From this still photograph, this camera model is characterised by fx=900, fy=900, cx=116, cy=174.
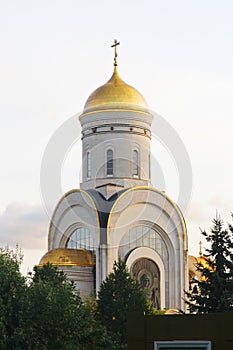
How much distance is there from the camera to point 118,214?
46938mm

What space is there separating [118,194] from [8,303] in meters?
17.8

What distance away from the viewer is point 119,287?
37250 mm

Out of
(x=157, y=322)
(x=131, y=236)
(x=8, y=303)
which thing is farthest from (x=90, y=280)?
(x=157, y=322)

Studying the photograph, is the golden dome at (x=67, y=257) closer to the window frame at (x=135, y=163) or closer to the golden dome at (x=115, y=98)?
the window frame at (x=135, y=163)

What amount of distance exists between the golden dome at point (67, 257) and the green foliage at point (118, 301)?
24.6 ft

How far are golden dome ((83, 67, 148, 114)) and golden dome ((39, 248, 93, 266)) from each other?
28.1 feet

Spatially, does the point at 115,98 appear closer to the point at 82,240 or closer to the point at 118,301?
the point at 82,240

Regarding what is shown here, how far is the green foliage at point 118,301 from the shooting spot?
35.2 m

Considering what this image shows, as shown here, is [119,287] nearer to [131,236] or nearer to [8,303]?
[8,303]

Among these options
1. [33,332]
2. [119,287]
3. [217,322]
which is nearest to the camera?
[217,322]

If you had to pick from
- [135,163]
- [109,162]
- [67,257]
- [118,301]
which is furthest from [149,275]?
[118,301]

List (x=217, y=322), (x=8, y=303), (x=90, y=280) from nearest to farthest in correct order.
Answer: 1. (x=217, y=322)
2. (x=8, y=303)
3. (x=90, y=280)

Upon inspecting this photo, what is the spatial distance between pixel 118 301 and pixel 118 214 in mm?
11110

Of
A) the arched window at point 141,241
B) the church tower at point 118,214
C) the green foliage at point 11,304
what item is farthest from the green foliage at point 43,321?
the arched window at point 141,241
